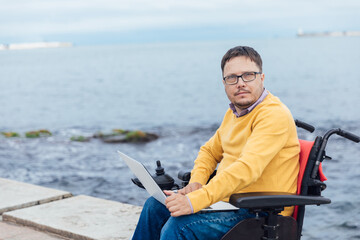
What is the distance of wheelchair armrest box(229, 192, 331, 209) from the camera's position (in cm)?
248

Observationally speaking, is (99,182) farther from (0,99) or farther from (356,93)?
(0,99)

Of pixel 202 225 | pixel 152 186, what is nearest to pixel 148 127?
pixel 152 186

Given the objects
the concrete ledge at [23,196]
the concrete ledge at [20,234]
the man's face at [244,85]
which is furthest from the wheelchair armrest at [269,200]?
the concrete ledge at [23,196]

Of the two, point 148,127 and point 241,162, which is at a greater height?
point 241,162

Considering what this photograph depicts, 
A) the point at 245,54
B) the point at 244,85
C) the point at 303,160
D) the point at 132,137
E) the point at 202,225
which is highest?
the point at 245,54

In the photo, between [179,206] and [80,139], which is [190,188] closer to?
[179,206]

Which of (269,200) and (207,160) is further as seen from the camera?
(207,160)

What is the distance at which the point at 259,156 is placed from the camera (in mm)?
2611

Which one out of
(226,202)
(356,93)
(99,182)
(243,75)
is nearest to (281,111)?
(243,75)

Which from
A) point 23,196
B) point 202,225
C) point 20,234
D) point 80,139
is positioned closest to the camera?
point 202,225

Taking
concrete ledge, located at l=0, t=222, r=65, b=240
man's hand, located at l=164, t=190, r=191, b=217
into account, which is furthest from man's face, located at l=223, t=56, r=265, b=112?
concrete ledge, located at l=0, t=222, r=65, b=240

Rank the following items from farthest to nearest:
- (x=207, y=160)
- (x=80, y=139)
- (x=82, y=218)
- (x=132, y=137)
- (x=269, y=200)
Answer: (x=80, y=139) → (x=132, y=137) → (x=82, y=218) → (x=207, y=160) → (x=269, y=200)

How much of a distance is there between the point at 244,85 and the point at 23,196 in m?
3.09

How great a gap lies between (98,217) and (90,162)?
25.1 ft
